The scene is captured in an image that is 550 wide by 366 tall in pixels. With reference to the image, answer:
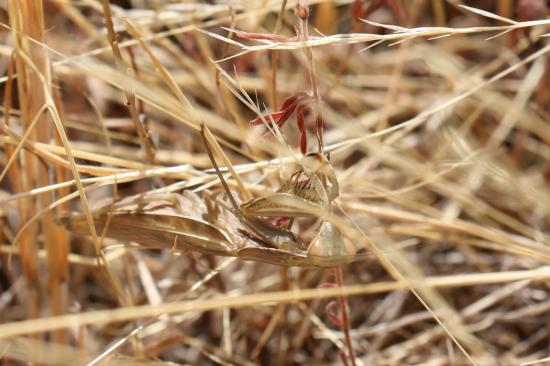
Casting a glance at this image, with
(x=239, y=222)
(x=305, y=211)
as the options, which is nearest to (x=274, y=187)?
(x=239, y=222)

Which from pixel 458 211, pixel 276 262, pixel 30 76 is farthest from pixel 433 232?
pixel 30 76

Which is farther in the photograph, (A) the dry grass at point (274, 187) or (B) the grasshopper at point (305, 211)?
(A) the dry grass at point (274, 187)

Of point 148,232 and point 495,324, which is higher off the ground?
point 148,232

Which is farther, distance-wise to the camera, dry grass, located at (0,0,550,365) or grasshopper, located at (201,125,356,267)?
dry grass, located at (0,0,550,365)

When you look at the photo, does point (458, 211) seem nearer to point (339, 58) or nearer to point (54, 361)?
point (339, 58)

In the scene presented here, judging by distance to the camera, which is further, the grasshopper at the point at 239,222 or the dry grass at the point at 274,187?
the dry grass at the point at 274,187

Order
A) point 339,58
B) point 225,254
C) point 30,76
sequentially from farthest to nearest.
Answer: point 339,58 → point 30,76 → point 225,254

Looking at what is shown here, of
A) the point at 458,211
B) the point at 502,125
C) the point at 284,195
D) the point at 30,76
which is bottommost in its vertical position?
the point at 458,211

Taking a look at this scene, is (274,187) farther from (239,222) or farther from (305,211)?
(305,211)
